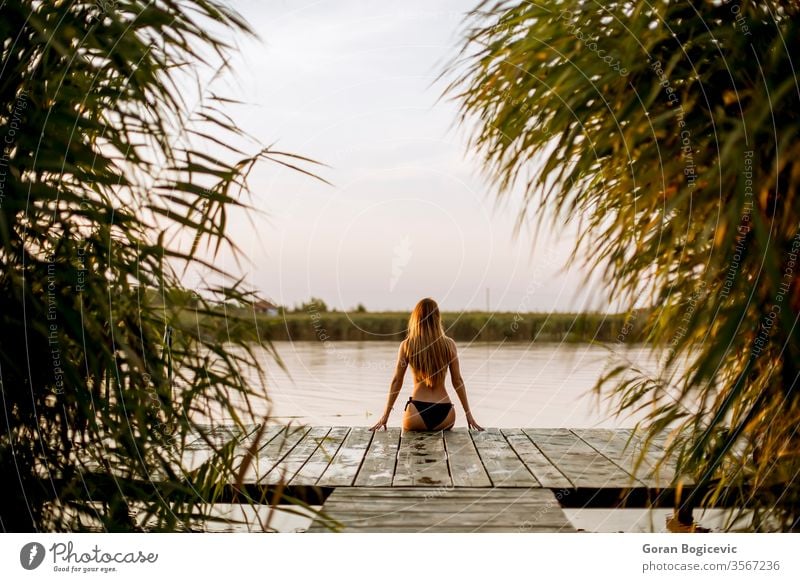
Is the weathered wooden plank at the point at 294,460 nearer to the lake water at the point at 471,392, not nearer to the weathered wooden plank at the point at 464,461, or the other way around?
the lake water at the point at 471,392

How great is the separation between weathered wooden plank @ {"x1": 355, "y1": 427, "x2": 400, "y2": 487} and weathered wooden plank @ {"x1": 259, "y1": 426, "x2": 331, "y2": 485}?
0.26 m

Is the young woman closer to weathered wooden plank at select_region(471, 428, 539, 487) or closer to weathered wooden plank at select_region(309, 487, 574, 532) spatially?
weathered wooden plank at select_region(471, 428, 539, 487)

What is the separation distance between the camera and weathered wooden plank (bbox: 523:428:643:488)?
9.53ft

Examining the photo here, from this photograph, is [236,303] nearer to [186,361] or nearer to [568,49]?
[186,361]

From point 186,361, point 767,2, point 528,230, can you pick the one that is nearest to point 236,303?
point 186,361

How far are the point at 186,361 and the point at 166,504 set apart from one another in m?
0.37

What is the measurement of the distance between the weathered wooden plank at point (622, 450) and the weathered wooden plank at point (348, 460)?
121 centimetres

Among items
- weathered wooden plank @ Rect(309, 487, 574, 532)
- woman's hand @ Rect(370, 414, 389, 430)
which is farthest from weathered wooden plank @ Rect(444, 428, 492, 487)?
woman's hand @ Rect(370, 414, 389, 430)

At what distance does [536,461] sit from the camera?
3.27m

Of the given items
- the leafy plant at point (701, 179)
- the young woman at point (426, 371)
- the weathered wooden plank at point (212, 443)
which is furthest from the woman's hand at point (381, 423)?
the leafy plant at point (701, 179)

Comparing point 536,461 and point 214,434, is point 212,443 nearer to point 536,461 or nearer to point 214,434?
point 214,434

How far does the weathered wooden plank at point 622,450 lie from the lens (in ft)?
9.45

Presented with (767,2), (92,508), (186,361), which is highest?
(767,2)

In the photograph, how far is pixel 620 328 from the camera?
180 centimetres
